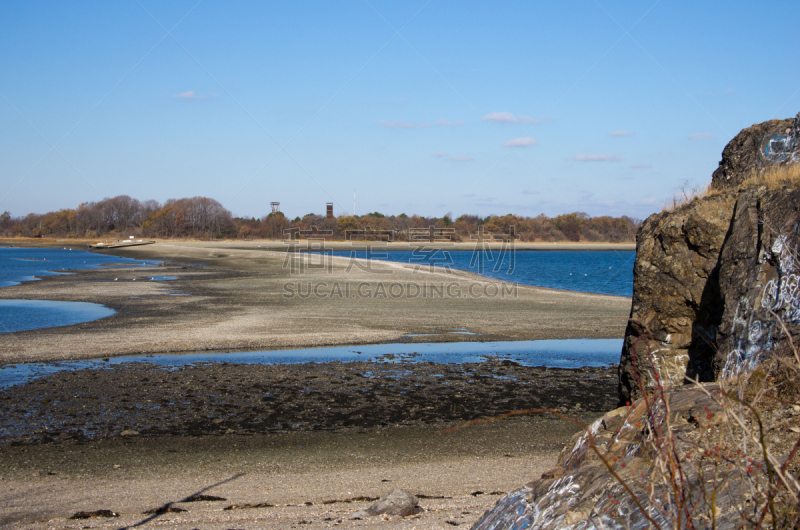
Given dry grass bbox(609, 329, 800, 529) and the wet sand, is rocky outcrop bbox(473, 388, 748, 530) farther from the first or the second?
the wet sand

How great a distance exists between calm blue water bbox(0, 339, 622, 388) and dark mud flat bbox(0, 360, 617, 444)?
2.07 ft

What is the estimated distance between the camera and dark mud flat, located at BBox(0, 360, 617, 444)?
9570 mm

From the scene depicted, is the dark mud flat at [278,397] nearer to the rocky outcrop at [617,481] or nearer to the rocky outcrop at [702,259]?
the rocky outcrop at [702,259]

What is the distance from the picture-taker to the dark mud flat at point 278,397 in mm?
9570

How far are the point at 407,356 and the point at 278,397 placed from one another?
4953 millimetres

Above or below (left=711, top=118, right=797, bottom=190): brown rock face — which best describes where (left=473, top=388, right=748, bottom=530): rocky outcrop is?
below

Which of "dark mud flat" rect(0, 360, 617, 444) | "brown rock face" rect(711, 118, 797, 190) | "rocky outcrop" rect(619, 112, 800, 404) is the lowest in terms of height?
"dark mud flat" rect(0, 360, 617, 444)

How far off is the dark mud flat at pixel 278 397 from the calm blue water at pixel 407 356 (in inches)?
24.9

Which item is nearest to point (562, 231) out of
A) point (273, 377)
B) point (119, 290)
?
point (119, 290)

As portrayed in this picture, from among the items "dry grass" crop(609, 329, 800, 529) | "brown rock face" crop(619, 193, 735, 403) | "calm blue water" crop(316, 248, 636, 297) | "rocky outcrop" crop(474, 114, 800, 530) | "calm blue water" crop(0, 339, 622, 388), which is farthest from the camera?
"calm blue water" crop(316, 248, 636, 297)

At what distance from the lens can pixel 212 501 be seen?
659cm

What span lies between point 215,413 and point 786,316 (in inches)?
329

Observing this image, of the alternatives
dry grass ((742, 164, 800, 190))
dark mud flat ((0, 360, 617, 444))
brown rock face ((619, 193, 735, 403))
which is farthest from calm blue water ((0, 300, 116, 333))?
dry grass ((742, 164, 800, 190))

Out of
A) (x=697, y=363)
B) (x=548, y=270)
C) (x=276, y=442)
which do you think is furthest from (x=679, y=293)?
(x=548, y=270)
